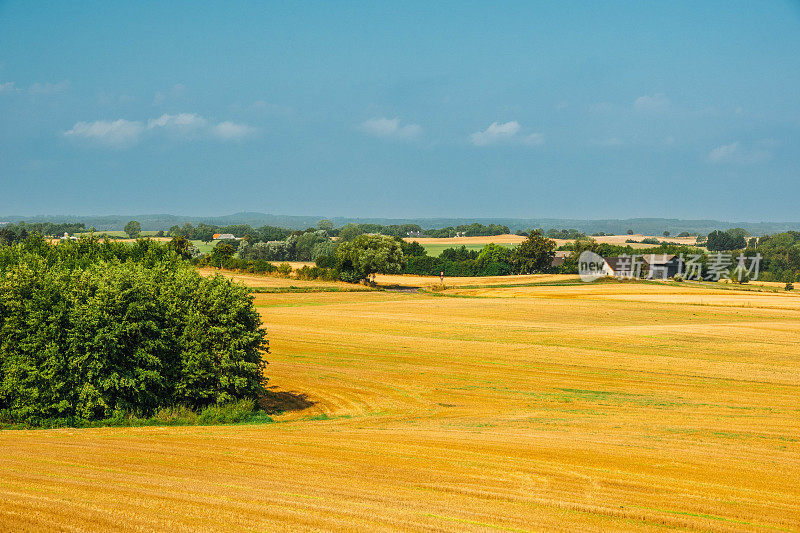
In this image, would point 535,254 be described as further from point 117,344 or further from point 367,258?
point 117,344

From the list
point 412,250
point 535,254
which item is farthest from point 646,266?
point 412,250

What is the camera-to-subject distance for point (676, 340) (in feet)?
150

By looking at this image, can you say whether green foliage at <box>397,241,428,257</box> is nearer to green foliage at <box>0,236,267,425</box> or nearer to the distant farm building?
the distant farm building

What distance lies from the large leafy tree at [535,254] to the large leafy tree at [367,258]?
123 feet

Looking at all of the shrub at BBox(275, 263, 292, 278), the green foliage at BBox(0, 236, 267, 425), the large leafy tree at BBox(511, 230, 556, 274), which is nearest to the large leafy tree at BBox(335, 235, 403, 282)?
the shrub at BBox(275, 263, 292, 278)

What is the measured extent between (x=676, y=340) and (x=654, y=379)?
14100 millimetres

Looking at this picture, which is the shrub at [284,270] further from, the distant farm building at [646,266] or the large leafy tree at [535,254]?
the distant farm building at [646,266]

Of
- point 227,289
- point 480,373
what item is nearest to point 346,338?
point 480,373

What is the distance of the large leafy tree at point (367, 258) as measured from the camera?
9719 cm

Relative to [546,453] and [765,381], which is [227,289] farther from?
[765,381]

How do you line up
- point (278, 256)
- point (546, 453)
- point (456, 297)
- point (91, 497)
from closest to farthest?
point (91, 497), point (546, 453), point (456, 297), point (278, 256)

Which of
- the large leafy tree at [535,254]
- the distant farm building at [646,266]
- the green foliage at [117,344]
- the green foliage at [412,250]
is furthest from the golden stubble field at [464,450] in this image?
the green foliage at [412,250]

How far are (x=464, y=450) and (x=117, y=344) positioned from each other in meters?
15.6

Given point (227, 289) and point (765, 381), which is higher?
point (227, 289)
